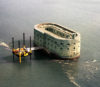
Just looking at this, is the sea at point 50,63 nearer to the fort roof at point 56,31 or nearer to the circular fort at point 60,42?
the circular fort at point 60,42

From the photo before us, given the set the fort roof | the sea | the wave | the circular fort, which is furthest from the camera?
the fort roof

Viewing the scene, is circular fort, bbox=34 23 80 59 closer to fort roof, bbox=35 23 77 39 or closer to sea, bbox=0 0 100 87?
fort roof, bbox=35 23 77 39

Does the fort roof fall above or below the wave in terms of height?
above

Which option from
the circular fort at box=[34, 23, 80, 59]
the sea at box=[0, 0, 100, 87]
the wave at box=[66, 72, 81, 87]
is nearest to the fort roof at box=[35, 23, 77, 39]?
the circular fort at box=[34, 23, 80, 59]

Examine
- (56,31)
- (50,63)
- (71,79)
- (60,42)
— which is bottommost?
(71,79)

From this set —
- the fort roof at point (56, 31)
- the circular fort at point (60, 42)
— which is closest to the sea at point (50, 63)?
the circular fort at point (60, 42)

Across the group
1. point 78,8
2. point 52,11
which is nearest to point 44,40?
point 52,11

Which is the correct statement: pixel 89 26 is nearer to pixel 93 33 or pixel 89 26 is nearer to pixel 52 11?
pixel 93 33

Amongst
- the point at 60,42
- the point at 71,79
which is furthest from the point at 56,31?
the point at 71,79

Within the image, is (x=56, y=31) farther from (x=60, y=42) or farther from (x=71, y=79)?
(x=71, y=79)

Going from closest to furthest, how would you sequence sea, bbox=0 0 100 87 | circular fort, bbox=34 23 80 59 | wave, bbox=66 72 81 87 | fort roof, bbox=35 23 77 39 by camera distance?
wave, bbox=66 72 81 87, sea, bbox=0 0 100 87, circular fort, bbox=34 23 80 59, fort roof, bbox=35 23 77 39
